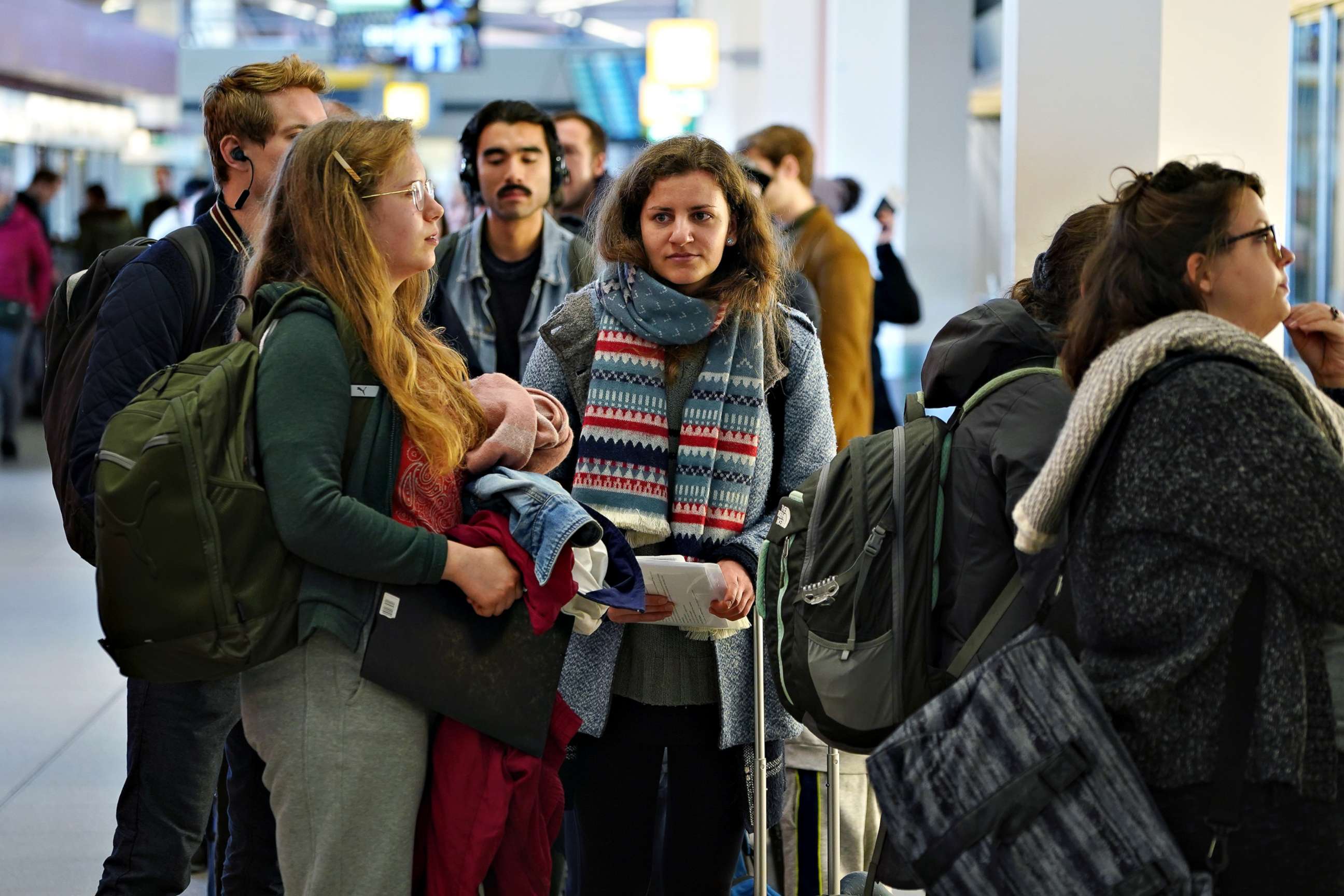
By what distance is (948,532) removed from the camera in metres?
2.31

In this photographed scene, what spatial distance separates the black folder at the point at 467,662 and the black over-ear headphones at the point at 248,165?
105 centimetres

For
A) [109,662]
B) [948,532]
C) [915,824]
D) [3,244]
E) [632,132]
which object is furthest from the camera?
[632,132]

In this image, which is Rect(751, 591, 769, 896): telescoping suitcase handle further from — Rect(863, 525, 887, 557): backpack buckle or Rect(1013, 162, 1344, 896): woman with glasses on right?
Rect(1013, 162, 1344, 896): woman with glasses on right

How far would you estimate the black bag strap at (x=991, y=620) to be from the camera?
2.24 metres

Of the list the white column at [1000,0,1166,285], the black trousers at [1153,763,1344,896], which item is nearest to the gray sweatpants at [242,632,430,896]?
the black trousers at [1153,763,1344,896]

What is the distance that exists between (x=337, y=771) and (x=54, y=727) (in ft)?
11.6

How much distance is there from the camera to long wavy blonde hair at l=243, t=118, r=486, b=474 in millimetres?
2242

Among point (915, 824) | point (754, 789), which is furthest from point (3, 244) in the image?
point (915, 824)

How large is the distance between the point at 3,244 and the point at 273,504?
10.8 metres

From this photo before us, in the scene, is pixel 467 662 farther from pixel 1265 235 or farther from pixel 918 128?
pixel 918 128

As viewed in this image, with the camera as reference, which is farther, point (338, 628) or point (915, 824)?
point (338, 628)

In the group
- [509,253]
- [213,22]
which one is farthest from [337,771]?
[213,22]

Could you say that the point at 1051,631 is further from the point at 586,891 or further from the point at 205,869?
the point at 205,869

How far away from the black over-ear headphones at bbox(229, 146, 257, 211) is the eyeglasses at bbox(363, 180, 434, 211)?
645 millimetres
